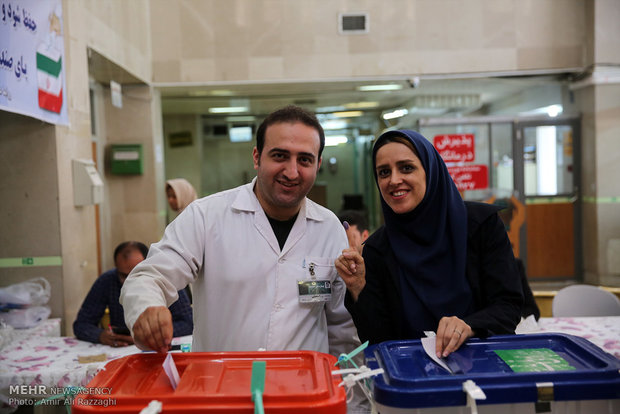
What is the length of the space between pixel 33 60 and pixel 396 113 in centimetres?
775

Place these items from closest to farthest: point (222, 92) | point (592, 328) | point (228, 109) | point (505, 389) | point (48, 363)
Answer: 1. point (505, 389)
2. point (48, 363)
3. point (592, 328)
4. point (222, 92)
5. point (228, 109)

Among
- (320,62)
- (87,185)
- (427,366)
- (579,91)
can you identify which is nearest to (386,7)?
(320,62)

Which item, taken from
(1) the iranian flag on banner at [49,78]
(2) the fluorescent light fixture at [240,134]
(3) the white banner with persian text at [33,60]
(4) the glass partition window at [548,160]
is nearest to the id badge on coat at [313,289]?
(3) the white banner with persian text at [33,60]

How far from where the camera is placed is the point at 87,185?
4133mm

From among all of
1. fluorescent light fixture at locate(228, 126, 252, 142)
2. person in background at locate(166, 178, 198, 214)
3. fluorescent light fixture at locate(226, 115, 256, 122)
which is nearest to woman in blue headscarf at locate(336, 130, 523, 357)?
person in background at locate(166, 178, 198, 214)

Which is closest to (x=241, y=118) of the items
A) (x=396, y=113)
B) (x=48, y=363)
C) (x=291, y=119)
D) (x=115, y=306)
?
(x=396, y=113)

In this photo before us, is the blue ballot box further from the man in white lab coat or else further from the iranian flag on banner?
the iranian flag on banner

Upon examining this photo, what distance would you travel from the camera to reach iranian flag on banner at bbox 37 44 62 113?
3496mm

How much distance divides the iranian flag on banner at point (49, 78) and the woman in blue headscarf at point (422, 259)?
2.80m

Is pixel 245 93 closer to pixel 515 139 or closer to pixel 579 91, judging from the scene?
pixel 515 139

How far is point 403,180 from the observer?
1720 millimetres

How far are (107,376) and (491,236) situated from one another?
124 cm

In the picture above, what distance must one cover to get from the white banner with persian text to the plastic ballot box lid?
8.23 ft

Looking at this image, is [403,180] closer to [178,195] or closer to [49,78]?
[49,78]
